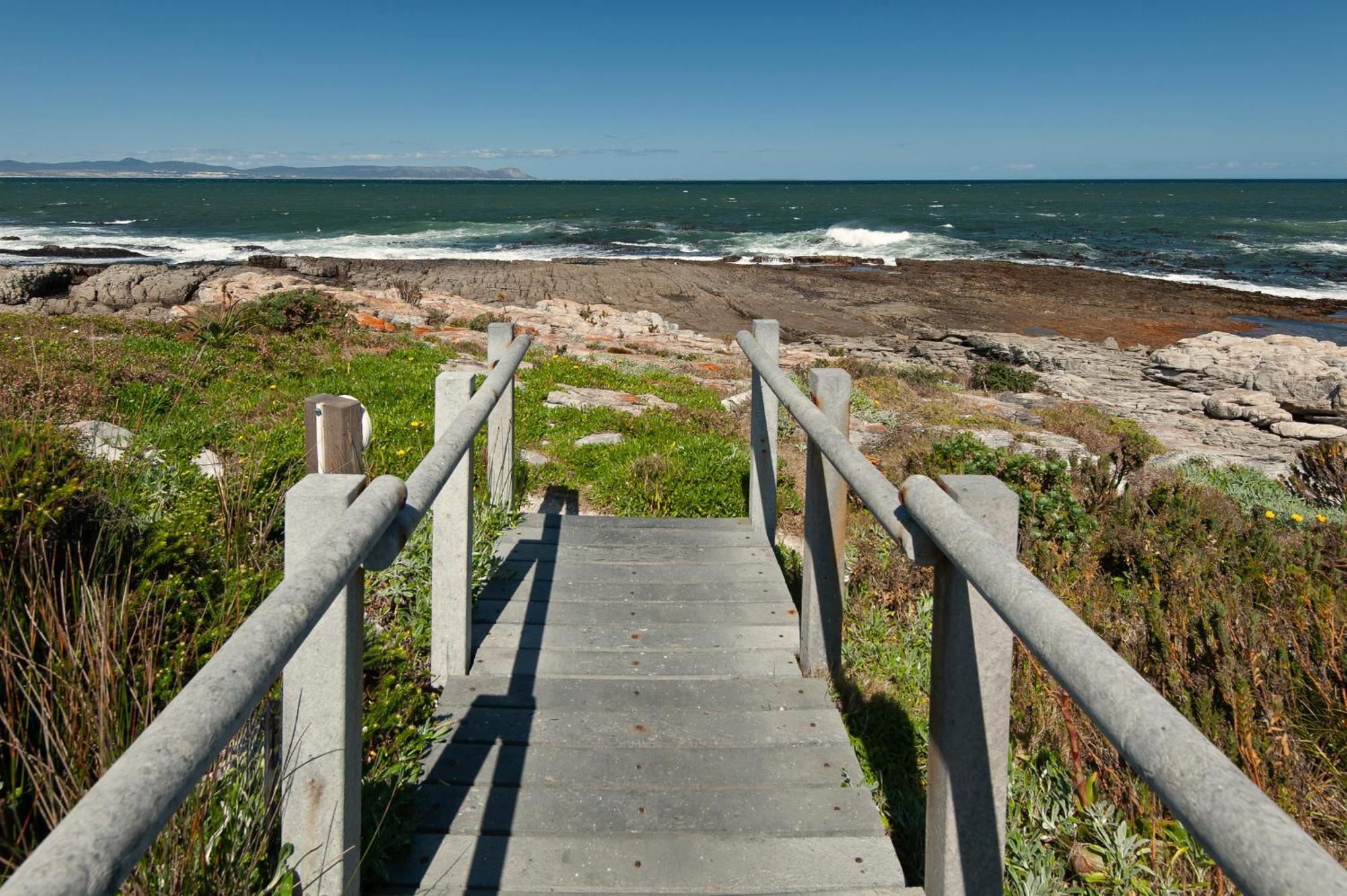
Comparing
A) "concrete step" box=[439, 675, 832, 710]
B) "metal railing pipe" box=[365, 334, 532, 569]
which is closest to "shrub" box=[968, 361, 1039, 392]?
"concrete step" box=[439, 675, 832, 710]

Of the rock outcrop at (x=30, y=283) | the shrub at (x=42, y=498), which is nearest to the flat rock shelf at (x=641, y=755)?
the shrub at (x=42, y=498)

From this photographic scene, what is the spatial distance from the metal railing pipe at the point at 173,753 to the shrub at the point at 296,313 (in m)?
12.3

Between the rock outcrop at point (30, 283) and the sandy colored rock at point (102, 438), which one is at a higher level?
the rock outcrop at point (30, 283)

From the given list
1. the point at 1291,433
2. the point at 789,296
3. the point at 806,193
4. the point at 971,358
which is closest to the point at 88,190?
the point at 806,193

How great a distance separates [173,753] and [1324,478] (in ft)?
34.3

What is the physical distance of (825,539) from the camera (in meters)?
3.67

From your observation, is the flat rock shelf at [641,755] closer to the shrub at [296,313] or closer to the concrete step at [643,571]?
the concrete step at [643,571]

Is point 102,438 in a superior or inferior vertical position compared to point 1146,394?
superior

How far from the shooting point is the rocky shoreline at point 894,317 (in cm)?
1591

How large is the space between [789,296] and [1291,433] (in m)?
21.0

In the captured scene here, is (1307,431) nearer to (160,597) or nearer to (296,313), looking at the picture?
(296,313)

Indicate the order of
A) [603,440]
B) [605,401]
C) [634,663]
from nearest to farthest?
[634,663] < [603,440] < [605,401]

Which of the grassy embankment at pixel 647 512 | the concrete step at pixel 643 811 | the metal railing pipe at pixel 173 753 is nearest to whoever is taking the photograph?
the metal railing pipe at pixel 173 753

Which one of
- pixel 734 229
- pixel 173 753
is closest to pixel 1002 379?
pixel 173 753
